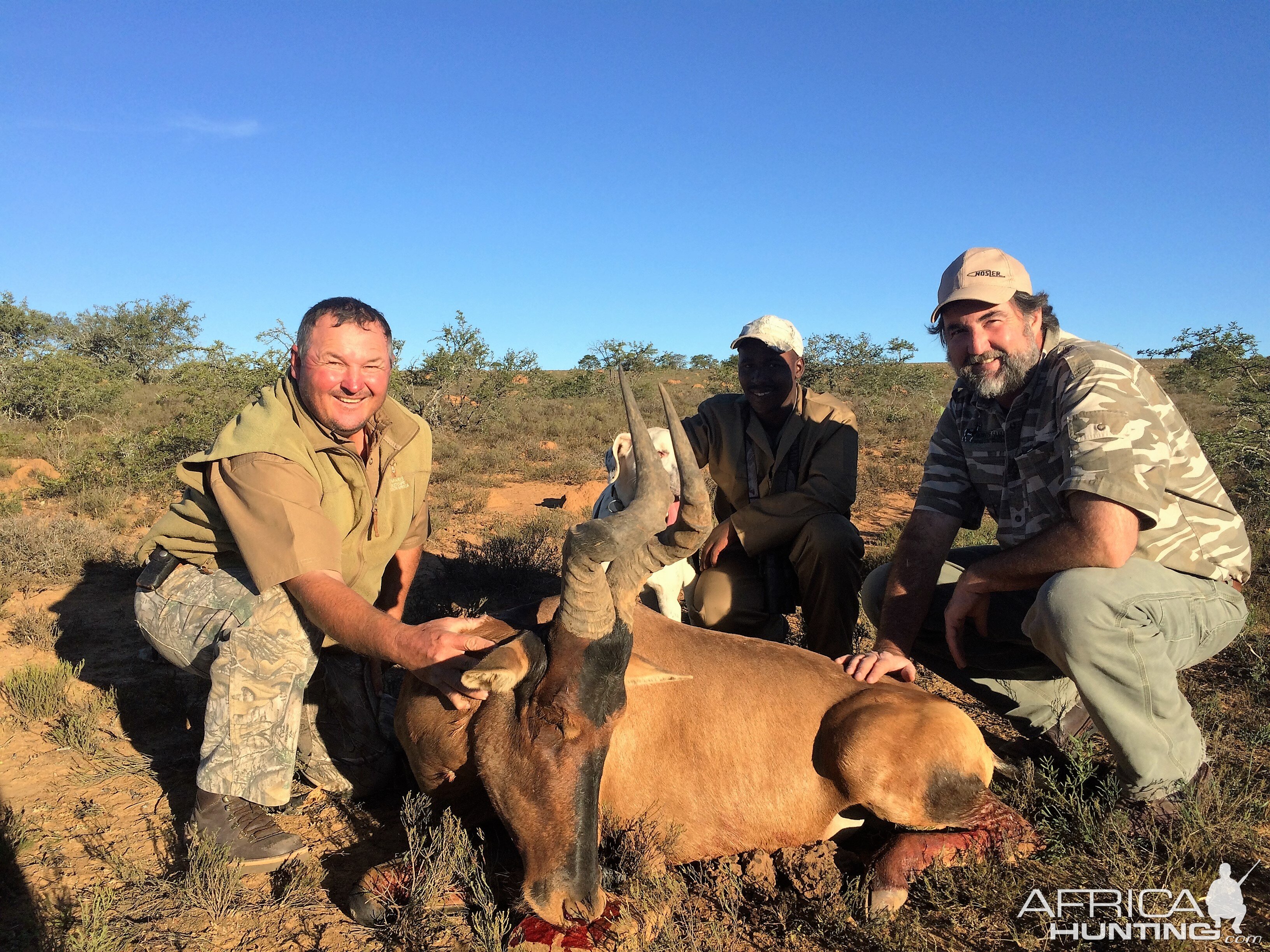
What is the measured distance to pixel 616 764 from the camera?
3846 millimetres

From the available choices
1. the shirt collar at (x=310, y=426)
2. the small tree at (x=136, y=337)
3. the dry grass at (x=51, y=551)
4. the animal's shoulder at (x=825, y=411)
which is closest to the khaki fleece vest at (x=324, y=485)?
the shirt collar at (x=310, y=426)

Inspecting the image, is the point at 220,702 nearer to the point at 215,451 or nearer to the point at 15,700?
the point at 215,451

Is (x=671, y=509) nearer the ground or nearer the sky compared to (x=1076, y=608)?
nearer the sky

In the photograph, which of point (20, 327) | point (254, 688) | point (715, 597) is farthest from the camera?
point (20, 327)

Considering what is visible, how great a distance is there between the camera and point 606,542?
3.07 meters

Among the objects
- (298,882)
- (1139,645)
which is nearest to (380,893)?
(298,882)

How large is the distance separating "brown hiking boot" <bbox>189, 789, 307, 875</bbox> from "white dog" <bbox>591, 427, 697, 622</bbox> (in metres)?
2.71

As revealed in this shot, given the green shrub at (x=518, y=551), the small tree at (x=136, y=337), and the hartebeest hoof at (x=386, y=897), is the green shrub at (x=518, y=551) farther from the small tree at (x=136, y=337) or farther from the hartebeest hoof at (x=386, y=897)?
the small tree at (x=136, y=337)

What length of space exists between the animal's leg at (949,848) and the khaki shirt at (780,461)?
247cm


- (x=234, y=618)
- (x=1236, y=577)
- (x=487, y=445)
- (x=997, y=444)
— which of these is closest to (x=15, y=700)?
(x=234, y=618)

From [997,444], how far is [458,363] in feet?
63.7

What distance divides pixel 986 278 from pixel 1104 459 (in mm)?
1258

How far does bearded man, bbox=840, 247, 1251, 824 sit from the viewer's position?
154 inches

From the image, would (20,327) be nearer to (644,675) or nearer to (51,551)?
(51,551)
